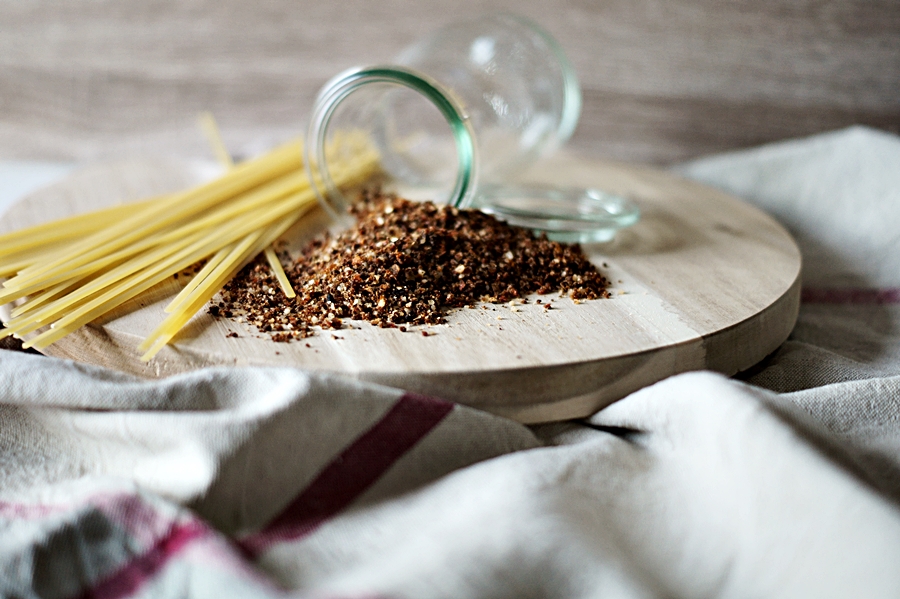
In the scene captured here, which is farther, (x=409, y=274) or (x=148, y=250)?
(x=148, y=250)

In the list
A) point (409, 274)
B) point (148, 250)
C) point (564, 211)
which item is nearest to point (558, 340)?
point (409, 274)

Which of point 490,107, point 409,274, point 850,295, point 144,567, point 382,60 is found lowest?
point 850,295

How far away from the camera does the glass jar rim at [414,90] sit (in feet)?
3.27

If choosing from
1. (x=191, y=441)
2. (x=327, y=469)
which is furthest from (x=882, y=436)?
(x=191, y=441)

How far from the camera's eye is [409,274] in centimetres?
89

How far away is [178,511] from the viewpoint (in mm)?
623

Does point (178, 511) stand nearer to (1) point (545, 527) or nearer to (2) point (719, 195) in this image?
(1) point (545, 527)

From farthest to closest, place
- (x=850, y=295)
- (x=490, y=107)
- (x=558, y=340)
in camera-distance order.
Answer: (x=490, y=107), (x=850, y=295), (x=558, y=340)

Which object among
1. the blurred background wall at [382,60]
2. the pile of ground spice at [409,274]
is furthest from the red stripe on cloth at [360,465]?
the blurred background wall at [382,60]

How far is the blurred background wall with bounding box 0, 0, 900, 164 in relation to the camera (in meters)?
1.64

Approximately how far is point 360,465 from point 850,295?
2.80 ft

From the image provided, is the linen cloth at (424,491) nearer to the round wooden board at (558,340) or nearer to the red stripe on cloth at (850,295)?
the round wooden board at (558,340)

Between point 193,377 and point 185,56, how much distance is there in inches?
53.5

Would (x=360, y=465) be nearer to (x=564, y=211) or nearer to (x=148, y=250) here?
(x=148, y=250)
